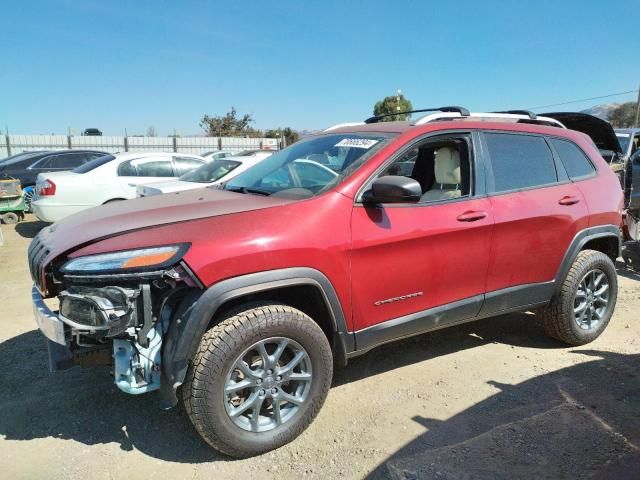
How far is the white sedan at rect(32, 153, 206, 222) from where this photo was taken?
834 cm

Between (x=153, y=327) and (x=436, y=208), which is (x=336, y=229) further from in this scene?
(x=153, y=327)

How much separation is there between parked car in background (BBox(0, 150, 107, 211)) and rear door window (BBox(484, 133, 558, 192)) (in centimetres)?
1069

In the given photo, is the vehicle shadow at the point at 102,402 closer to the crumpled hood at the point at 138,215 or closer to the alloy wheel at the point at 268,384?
the alloy wheel at the point at 268,384

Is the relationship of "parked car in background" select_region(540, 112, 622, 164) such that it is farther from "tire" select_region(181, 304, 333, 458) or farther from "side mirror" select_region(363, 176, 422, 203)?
"tire" select_region(181, 304, 333, 458)

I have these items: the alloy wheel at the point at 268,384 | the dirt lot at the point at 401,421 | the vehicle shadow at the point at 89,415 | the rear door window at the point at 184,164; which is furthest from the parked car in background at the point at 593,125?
the rear door window at the point at 184,164

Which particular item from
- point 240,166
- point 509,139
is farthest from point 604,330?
point 240,166

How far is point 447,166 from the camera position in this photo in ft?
12.3

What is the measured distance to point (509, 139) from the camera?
3.75m

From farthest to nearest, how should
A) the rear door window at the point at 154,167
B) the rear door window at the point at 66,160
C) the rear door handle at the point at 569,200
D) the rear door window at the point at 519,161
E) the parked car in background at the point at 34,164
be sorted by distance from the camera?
1. the rear door window at the point at 66,160
2. the parked car in background at the point at 34,164
3. the rear door window at the point at 154,167
4. the rear door handle at the point at 569,200
5. the rear door window at the point at 519,161

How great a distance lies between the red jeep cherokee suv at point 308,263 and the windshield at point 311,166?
0.05 feet

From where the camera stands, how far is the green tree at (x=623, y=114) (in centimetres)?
4509

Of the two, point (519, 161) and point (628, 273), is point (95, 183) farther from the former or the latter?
point (628, 273)

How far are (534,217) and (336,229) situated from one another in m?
1.70

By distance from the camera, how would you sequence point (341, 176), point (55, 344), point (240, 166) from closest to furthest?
point (55, 344) → point (341, 176) → point (240, 166)
